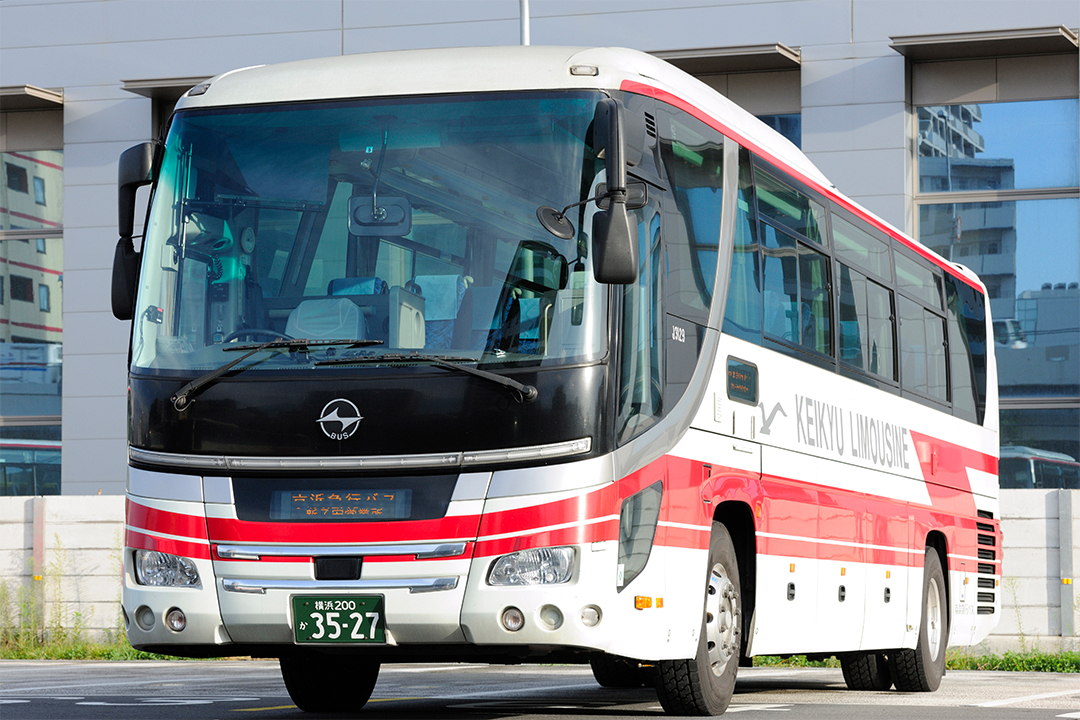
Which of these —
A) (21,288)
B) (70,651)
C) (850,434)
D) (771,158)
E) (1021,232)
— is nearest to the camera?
(771,158)

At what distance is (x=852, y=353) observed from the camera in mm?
12477

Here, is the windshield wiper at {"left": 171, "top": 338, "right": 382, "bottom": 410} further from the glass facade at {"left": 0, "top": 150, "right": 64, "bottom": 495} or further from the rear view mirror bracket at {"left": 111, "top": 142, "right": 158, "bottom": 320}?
the glass facade at {"left": 0, "top": 150, "right": 64, "bottom": 495}

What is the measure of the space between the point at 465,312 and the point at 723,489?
218cm

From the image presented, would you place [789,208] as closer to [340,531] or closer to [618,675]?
[618,675]

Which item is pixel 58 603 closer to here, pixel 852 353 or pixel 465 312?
pixel 852 353

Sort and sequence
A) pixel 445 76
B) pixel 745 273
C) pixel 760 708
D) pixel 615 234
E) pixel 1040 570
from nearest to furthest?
1. pixel 615 234
2. pixel 445 76
3. pixel 745 273
4. pixel 760 708
5. pixel 1040 570

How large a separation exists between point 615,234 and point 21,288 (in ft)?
63.9

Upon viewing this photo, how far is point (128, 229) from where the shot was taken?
9.12m

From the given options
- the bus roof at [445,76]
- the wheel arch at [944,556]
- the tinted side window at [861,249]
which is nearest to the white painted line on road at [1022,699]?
the wheel arch at [944,556]

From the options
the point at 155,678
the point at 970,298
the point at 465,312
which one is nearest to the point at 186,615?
the point at 465,312

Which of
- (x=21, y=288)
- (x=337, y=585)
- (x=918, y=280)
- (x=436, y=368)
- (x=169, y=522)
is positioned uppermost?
(x=21, y=288)

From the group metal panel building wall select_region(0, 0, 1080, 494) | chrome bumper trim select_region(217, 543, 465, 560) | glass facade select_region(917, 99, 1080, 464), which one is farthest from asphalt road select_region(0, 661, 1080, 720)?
metal panel building wall select_region(0, 0, 1080, 494)

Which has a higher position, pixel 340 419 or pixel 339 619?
pixel 340 419

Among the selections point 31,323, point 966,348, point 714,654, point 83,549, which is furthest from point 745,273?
point 31,323
